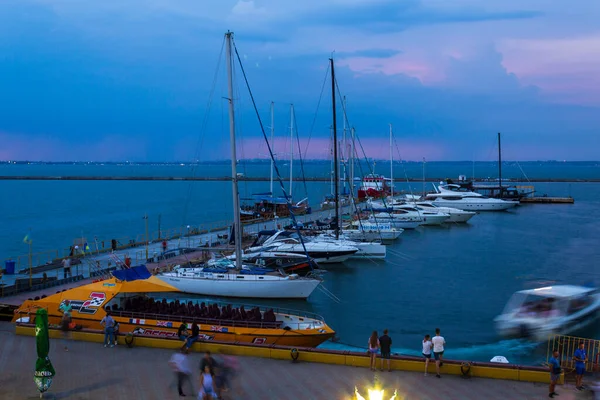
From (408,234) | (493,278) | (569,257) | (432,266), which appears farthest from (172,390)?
(408,234)

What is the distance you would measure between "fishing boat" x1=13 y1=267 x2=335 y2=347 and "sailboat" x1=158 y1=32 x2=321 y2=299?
825cm

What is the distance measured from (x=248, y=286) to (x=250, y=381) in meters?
14.4

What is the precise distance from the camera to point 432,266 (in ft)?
135

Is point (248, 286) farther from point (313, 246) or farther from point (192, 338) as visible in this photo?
point (192, 338)

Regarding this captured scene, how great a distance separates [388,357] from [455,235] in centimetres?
4610

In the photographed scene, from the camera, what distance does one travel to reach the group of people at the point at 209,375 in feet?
37.9

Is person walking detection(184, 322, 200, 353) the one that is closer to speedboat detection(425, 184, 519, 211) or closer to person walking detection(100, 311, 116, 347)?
person walking detection(100, 311, 116, 347)

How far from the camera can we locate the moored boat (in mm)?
18797

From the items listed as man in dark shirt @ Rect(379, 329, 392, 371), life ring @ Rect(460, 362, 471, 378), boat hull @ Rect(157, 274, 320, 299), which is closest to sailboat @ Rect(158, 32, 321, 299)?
boat hull @ Rect(157, 274, 320, 299)

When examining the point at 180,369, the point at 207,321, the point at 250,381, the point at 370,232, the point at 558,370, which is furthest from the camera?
the point at 370,232

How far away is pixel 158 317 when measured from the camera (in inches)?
763

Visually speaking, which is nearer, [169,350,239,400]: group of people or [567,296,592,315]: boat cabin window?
[169,350,239,400]: group of people

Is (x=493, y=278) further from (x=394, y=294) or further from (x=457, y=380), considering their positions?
(x=457, y=380)

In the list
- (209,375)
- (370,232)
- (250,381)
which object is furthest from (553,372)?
(370,232)
